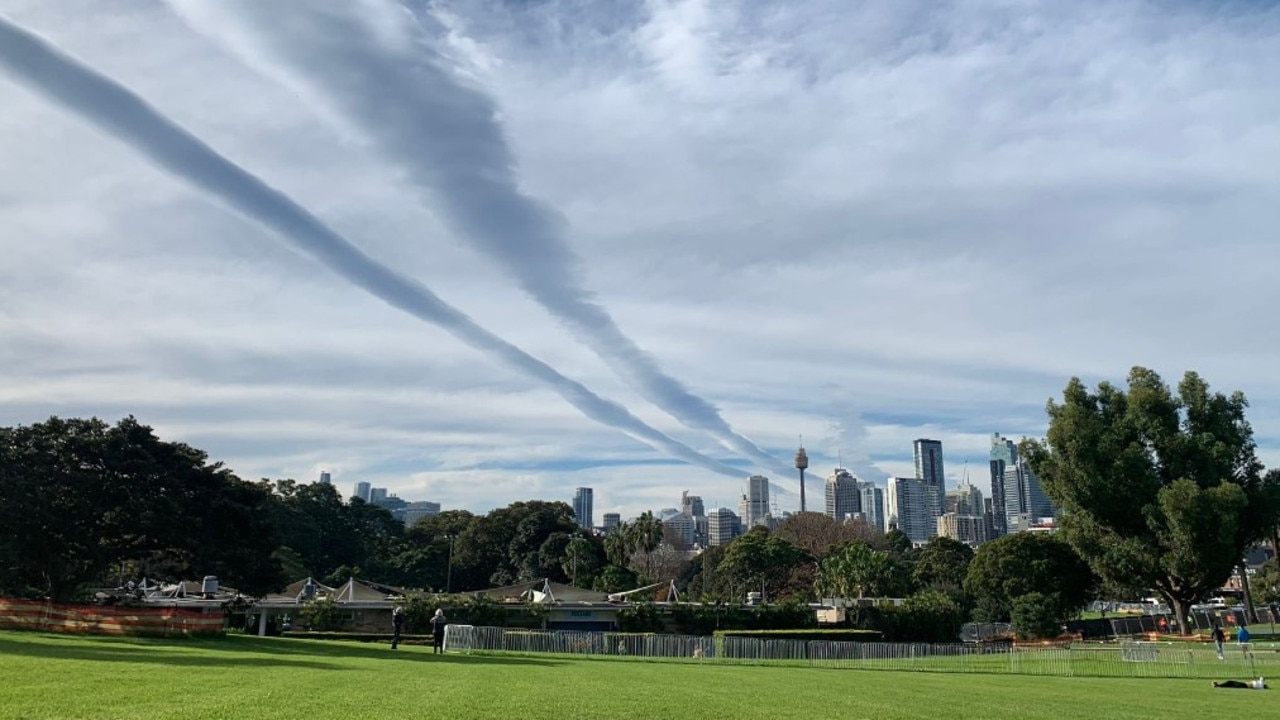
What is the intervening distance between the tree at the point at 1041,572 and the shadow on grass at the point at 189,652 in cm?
4301

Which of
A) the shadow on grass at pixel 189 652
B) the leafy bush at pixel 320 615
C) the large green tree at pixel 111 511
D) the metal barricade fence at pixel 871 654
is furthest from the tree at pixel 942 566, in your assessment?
the shadow on grass at pixel 189 652

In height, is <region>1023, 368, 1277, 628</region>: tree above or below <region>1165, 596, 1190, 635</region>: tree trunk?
above

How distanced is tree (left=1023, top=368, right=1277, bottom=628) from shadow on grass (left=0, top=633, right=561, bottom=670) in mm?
37370

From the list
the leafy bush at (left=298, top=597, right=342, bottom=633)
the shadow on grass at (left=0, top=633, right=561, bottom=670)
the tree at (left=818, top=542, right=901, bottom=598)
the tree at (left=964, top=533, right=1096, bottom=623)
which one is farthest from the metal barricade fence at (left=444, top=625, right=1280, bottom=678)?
the tree at (left=818, top=542, right=901, bottom=598)

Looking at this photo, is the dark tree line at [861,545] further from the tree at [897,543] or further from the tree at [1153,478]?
the tree at [897,543]

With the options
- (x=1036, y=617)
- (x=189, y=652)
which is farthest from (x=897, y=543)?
(x=189, y=652)

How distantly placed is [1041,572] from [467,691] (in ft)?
174

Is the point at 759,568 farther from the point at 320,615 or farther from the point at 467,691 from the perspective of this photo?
the point at 467,691

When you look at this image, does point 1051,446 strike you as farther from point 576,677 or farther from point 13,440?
point 13,440

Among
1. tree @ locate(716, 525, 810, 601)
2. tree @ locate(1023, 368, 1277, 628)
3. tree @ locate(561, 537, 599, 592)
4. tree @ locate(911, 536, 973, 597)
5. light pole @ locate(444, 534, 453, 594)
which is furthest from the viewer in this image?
light pole @ locate(444, 534, 453, 594)

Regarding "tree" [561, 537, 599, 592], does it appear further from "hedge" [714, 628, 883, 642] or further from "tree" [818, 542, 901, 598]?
"hedge" [714, 628, 883, 642]

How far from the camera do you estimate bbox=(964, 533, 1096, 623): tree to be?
58844mm

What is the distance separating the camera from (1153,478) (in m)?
50.4

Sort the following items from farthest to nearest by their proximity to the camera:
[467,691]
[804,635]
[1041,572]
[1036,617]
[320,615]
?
1. [1041,572]
2. [1036,617]
3. [804,635]
4. [320,615]
5. [467,691]
